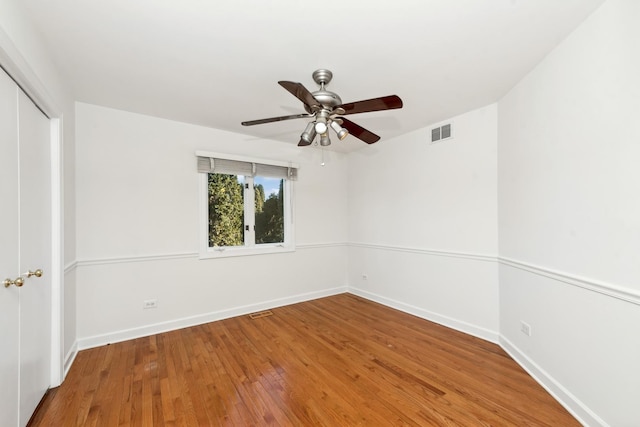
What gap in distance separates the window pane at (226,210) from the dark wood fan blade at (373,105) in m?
2.30

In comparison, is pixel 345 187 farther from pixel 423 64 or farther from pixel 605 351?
pixel 605 351

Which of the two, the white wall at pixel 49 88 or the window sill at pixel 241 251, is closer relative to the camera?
the white wall at pixel 49 88

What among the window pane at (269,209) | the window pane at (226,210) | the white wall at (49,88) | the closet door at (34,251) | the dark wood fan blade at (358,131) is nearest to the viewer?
the white wall at (49,88)

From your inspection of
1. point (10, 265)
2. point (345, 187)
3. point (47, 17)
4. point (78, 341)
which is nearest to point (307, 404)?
point (10, 265)

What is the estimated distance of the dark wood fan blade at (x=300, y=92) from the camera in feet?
5.43

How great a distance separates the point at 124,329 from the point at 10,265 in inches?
69.7

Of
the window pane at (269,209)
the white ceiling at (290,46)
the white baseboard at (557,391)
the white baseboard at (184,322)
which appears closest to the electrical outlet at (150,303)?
the white baseboard at (184,322)

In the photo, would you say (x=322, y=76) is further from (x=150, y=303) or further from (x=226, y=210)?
(x=150, y=303)

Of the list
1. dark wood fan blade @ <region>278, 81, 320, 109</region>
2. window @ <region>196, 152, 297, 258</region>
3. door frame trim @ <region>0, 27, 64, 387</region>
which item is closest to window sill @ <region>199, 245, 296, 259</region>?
window @ <region>196, 152, 297, 258</region>

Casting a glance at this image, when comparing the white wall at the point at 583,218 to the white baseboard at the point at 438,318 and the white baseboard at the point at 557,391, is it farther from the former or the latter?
the white baseboard at the point at 438,318

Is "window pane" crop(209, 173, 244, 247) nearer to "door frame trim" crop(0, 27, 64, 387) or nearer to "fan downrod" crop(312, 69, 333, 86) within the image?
"door frame trim" crop(0, 27, 64, 387)

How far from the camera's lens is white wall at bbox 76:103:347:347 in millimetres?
2826

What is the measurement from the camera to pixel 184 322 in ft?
10.8

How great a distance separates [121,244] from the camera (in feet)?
9.75
